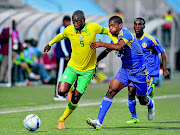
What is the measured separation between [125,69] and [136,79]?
0.28 m

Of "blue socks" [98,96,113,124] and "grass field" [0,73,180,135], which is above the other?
"blue socks" [98,96,113,124]

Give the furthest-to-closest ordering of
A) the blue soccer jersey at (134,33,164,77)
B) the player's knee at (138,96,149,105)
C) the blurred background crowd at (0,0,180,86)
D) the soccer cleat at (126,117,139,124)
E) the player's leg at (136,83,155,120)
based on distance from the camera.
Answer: the blurred background crowd at (0,0,180,86), the blue soccer jersey at (134,33,164,77), the soccer cleat at (126,117,139,124), the player's knee at (138,96,149,105), the player's leg at (136,83,155,120)

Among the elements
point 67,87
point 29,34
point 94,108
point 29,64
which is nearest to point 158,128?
point 67,87

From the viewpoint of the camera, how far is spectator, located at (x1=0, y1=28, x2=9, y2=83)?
772 inches

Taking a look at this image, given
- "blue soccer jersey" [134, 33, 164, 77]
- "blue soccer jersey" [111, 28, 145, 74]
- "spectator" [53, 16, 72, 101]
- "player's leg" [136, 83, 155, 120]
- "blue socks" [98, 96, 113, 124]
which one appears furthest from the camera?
"spectator" [53, 16, 72, 101]

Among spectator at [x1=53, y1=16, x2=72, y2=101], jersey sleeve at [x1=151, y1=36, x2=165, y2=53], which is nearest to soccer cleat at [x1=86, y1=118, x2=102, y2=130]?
jersey sleeve at [x1=151, y1=36, x2=165, y2=53]

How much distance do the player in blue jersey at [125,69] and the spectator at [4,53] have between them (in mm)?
10867

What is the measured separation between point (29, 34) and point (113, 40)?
15.9 meters

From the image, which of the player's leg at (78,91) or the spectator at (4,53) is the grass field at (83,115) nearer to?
the player's leg at (78,91)

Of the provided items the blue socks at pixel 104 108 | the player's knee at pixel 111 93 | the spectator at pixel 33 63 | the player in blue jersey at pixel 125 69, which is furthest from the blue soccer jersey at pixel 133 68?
the spectator at pixel 33 63

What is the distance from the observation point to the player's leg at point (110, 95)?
873 centimetres

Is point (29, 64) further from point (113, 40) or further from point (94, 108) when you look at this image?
point (113, 40)

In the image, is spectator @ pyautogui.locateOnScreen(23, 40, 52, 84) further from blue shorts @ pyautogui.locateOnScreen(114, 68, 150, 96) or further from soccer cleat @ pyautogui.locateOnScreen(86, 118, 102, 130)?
soccer cleat @ pyautogui.locateOnScreen(86, 118, 102, 130)

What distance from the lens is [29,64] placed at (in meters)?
22.0
